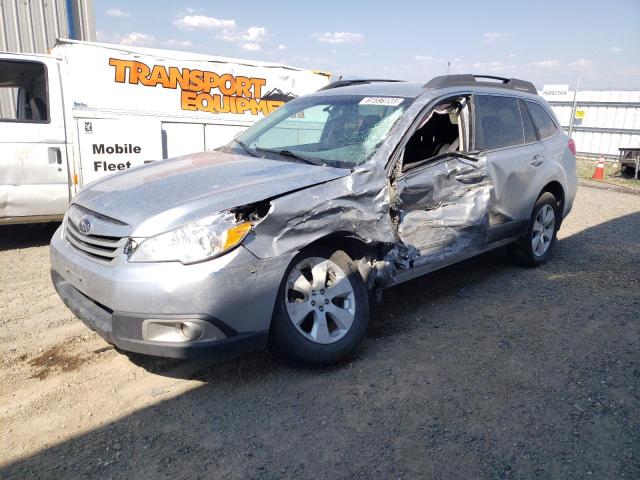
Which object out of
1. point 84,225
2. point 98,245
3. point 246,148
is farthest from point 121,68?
point 98,245

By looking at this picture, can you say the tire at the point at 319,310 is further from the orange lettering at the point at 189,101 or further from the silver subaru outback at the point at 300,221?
the orange lettering at the point at 189,101

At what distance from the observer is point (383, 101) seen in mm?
4023

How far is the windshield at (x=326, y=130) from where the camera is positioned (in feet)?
12.0

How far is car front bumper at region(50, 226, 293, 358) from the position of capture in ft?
8.78

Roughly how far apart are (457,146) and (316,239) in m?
1.92

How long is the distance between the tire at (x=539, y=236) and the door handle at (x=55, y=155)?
16.5 feet

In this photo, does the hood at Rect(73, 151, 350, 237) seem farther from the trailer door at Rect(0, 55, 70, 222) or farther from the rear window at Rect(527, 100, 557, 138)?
the rear window at Rect(527, 100, 557, 138)

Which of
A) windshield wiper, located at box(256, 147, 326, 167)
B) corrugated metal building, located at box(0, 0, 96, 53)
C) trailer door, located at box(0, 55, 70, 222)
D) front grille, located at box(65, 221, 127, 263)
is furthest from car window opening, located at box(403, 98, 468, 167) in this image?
corrugated metal building, located at box(0, 0, 96, 53)

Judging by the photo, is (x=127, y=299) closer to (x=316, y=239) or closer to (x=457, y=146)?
(x=316, y=239)

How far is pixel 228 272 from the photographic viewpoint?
2723 millimetres

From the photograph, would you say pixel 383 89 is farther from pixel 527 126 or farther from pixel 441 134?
pixel 527 126

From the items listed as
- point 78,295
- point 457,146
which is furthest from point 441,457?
point 457,146

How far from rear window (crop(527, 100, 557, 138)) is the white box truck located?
399 centimetres

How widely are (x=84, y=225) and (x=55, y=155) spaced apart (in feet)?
10.6
